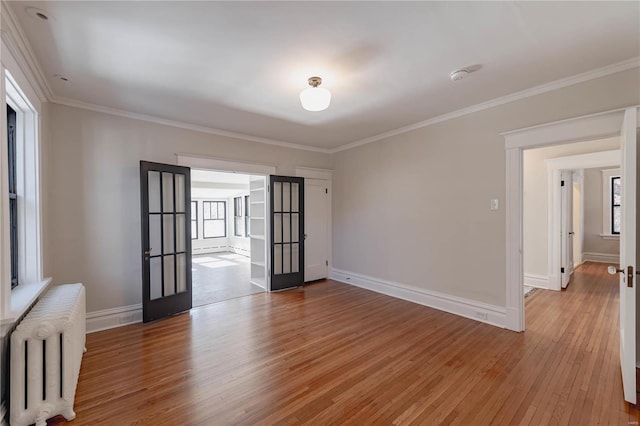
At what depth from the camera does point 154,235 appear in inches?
143

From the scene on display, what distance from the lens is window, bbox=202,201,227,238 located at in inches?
418

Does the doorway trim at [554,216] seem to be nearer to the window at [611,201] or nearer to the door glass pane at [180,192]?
the window at [611,201]

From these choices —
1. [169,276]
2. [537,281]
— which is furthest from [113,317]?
[537,281]

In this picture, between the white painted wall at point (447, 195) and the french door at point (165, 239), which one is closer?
the white painted wall at point (447, 195)

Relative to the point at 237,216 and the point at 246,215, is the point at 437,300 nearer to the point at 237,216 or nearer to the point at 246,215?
the point at 246,215

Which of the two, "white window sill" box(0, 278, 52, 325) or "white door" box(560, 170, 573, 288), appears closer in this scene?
"white window sill" box(0, 278, 52, 325)

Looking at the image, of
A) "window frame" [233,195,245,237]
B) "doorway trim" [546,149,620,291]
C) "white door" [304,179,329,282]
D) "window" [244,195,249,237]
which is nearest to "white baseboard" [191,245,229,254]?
"window frame" [233,195,245,237]

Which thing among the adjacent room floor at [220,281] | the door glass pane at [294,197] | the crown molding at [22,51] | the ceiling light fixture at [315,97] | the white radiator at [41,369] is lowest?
the adjacent room floor at [220,281]

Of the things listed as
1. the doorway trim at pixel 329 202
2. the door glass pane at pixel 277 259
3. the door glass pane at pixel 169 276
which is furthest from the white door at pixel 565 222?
the door glass pane at pixel 169 276

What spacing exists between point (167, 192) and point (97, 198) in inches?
30.2

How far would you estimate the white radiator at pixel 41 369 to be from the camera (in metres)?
1.76

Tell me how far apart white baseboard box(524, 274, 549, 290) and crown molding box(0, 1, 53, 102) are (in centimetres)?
719

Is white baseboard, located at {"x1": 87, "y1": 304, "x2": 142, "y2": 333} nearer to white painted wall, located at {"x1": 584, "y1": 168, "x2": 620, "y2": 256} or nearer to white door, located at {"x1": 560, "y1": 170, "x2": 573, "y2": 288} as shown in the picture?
white door, located at {"x1": 560, "y1": 170, "x2": 573, "y2": 288}

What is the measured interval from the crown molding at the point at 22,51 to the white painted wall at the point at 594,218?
1037 centimetres
